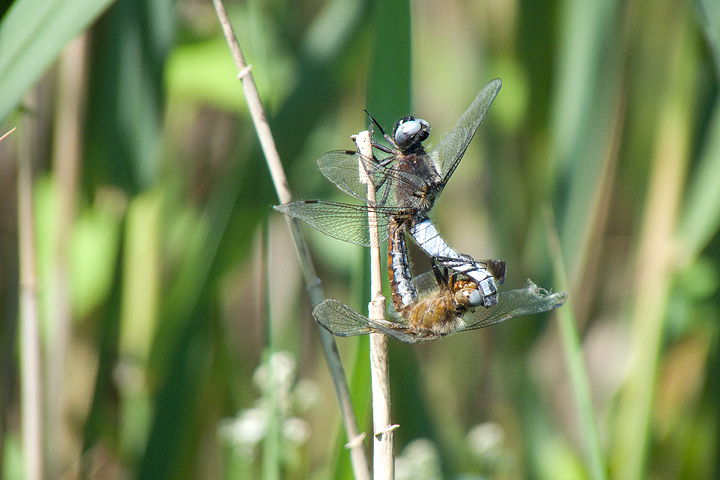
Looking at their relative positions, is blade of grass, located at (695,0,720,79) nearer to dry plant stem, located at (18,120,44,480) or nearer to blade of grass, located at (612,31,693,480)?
blade of grass, located at (612,31,693,480)

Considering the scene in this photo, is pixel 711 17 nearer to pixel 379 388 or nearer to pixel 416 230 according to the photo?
pixel 416 230

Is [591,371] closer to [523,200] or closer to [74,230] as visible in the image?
[523,200]

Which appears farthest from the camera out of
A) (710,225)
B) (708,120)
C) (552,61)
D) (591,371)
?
(591,371)

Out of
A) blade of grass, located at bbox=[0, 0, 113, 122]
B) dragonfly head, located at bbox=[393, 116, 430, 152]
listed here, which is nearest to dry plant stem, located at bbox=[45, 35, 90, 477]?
blade of grass, located at bbox=[0, 0, 113, 122]

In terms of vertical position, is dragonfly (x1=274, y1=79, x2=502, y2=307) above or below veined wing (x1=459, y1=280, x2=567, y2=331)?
above

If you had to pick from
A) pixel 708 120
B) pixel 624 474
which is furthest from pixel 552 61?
pixel 624 474

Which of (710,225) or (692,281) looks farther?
(692,281)

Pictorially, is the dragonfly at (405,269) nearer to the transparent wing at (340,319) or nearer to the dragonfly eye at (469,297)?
the dragonfly eye at (469,297)

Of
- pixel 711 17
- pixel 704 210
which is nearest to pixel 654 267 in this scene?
pixel 704 210
